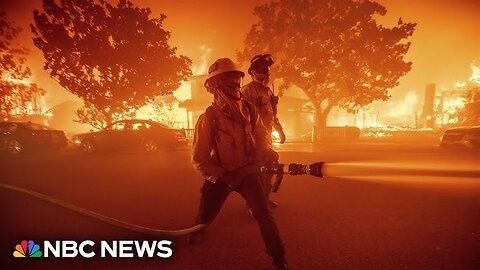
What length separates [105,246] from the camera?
134 inches

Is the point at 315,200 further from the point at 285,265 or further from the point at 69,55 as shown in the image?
the point at 69,55

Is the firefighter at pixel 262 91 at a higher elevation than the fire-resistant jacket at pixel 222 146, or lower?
higher

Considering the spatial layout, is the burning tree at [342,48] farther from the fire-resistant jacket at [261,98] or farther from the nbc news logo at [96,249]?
the nbc news logo at [96,249]

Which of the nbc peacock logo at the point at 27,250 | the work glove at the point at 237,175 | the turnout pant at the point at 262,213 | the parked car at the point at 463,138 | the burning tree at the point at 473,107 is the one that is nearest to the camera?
the turnout pant at the point at 262,213

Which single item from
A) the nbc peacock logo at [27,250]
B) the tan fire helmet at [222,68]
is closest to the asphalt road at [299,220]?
the nbc peacock logo at [27,250]

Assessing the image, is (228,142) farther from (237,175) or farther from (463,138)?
(463,138)

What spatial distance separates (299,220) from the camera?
13.5 feet

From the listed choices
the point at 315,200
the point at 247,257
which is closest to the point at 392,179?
the point at 315,200

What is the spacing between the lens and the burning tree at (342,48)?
22953mm

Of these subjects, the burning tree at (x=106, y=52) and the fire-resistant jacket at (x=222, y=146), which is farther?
the burning tree at (x=106, y=52)

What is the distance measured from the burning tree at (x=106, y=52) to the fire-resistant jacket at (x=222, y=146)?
64.3 feet

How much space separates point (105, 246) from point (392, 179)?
6.16 meters

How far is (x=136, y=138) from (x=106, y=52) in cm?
909

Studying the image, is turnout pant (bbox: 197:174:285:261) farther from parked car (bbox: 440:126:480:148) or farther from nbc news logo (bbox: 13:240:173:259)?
parked car (bbox: 440:126:480:148)
